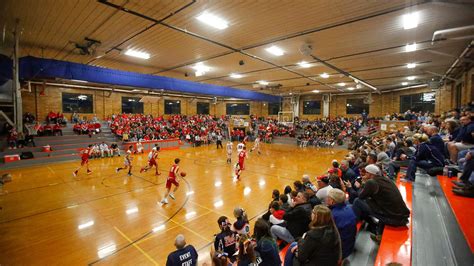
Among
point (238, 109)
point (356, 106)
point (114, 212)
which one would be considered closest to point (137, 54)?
point (114, 212)

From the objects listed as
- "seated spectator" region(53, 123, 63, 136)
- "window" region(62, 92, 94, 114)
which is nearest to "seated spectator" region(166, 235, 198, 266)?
"seated spectator" region(53, 123, 63, 136)

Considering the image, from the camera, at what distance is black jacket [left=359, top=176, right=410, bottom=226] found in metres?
3.55

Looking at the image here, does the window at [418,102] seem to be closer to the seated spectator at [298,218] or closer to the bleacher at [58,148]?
the seated spectator at [298,218]

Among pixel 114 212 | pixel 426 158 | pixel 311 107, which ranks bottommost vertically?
pixel 114 212

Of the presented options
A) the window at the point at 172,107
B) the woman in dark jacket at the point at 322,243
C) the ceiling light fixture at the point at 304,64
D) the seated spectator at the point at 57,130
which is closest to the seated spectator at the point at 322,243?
the woman in dark jacket at the point at 322,243

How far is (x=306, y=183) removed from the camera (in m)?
5.14

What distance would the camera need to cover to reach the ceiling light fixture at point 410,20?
6.55 metres

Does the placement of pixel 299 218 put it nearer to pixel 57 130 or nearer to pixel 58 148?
pixel 58 148

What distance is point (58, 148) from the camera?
50.9 feet

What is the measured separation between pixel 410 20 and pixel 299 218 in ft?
24.3

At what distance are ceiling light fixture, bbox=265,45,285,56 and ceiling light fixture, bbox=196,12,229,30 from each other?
121 inches

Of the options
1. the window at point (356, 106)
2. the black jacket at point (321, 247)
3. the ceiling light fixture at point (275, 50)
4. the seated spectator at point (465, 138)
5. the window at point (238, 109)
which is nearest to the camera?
the black jacket at point (321, 247)

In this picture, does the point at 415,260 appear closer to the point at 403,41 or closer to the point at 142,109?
the point at 403,41

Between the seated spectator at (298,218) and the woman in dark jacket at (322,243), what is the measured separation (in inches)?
56.6
